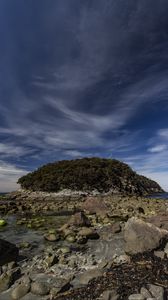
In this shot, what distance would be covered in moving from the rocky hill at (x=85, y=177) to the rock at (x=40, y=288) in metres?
44.2

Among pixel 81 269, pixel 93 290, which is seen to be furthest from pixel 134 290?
pixel 81 269

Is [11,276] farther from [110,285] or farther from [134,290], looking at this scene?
[134,290]

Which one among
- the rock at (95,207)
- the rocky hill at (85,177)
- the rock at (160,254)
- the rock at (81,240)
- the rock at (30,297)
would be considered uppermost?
the rocky hill at (85,177)

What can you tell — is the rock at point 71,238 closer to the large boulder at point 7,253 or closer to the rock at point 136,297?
the large boulder at point 7,253

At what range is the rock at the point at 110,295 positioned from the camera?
20.1 ft

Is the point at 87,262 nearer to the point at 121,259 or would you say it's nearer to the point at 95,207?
the point at 121,259

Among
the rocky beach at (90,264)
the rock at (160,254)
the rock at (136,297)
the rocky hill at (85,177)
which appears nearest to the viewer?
the rock at (136,297)

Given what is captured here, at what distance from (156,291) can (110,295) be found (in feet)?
3.42

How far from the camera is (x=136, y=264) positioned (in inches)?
333

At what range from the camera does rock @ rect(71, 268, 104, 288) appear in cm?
751

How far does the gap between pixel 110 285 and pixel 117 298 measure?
0.86 metres

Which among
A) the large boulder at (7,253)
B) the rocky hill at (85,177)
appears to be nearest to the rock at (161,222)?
the large boulder at (7,253)

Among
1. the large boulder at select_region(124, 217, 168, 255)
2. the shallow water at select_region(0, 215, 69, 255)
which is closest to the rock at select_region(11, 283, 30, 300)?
the shallow water at select_region(0, 215, 69, 255)

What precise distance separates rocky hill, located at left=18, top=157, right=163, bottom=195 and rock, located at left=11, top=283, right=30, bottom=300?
4404cm
